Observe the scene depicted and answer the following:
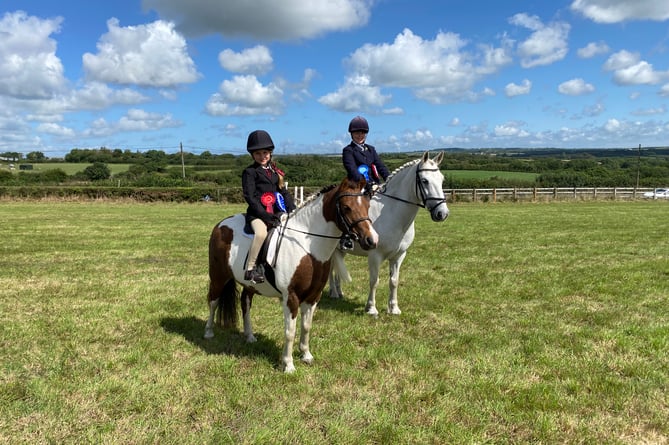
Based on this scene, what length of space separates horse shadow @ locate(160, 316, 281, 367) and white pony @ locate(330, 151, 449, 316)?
5.43 ft

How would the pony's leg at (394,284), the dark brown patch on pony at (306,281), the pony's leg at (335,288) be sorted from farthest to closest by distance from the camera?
the pony's leg at (335,288) → the pony's leg at (394,284) → the dark brown patch on pony at (306,281)

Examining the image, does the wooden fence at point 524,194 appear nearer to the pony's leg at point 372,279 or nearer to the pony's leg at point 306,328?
the pony's leg at point 372,279

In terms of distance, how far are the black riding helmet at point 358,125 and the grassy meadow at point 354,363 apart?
306cm

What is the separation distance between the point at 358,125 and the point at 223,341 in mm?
3930

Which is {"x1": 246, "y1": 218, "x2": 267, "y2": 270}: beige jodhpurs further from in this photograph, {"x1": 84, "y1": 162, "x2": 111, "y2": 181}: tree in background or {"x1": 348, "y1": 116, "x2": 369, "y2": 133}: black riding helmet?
{"x1": 84, "y1": 162, "x2": 111, "y2": 181}: tree in background

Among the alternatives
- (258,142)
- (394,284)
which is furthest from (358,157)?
(258,142)

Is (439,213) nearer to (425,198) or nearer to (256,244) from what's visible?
(425,198)

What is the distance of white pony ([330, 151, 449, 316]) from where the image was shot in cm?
586

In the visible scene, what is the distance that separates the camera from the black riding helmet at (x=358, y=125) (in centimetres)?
678

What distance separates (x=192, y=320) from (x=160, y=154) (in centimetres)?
7737

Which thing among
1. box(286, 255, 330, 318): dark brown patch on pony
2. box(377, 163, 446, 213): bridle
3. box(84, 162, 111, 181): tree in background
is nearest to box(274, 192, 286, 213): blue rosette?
box(286, 255, 330, 318): dark brown patch on pony

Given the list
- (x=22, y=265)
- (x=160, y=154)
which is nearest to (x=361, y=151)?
(x=22, y=265)

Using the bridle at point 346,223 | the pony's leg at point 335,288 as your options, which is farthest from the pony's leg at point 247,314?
the pony's leg at point 335,288

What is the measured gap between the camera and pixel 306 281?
14.8 ft
